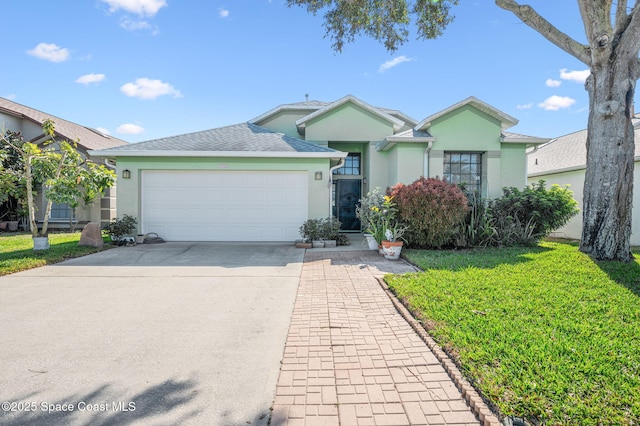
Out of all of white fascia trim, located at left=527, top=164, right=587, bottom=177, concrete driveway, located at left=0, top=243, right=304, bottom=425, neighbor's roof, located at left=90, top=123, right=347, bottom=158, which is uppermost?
neighbor's roof, located at left=90, top=123, right=347, bottom=158

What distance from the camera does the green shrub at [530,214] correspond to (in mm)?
9297

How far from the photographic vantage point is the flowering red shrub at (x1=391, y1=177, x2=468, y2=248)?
827 centimetres

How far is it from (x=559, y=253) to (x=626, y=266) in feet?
4.36

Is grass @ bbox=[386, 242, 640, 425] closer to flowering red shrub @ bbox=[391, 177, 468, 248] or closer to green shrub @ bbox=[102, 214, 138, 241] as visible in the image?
flowering red shrub @ bbox=[391, 177, 468, 248]

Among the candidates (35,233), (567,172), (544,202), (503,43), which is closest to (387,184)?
(544,202)

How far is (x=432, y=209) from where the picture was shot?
324 inches

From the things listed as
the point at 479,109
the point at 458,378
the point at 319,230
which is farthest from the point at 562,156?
the point at 458,378

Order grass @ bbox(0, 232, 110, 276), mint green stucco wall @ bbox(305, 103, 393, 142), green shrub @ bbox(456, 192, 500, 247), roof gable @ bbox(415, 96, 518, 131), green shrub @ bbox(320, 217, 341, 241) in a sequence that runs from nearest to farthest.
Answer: grass @ bbox(0, 232, 110, 276), green shrub @ bbox(456, 192, 500, 247), green shrub @ bbox(320, 217, 341, 241), roof gable @ bbox(415, 96, 518, 131), mint green stucco wall @ bbox(305, 103, 393, 142)

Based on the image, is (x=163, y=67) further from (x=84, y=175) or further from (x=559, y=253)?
(x=559, y=253)

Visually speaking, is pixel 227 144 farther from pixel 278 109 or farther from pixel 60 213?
pixel 60 213

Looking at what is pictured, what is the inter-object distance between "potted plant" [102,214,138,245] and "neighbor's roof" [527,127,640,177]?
13840 millimetres

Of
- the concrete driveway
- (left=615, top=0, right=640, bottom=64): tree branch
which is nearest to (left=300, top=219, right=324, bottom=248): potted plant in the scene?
the concrete driveway

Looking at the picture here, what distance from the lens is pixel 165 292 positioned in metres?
5.33

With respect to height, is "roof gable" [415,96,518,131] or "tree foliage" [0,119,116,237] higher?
"roof gable" [415,96,518,131]
